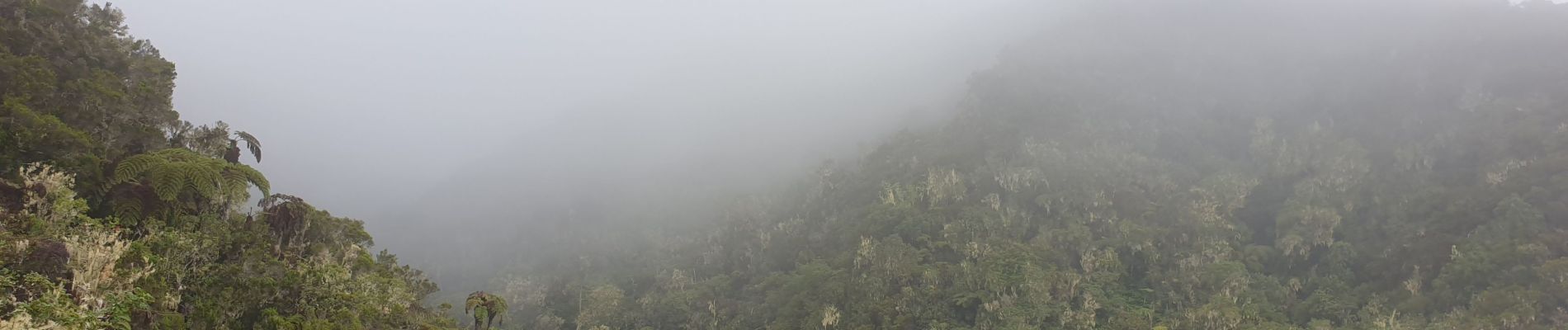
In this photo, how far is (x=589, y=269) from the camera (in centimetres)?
9694

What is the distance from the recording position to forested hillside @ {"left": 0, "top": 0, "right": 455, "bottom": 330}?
344 inches

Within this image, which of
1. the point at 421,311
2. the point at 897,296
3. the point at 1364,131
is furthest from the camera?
the point at 1364,131

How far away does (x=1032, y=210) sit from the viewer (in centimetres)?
6969

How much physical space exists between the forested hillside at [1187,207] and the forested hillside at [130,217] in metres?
43.2

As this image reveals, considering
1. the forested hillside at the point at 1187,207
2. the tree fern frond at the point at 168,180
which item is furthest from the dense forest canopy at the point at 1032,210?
the forested hillside at the point at 1187,207

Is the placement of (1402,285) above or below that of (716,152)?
below

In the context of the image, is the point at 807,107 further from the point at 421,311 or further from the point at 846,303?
the point at 421,311

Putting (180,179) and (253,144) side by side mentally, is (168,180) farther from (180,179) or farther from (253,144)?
(253,144)

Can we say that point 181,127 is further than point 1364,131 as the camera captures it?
No

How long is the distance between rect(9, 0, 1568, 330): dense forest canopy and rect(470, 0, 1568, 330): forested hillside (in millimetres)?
321

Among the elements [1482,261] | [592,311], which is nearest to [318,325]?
[592,311]

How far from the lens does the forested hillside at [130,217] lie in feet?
28.7

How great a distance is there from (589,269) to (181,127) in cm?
8122

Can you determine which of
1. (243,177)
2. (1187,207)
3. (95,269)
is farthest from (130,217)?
(1187,207)
